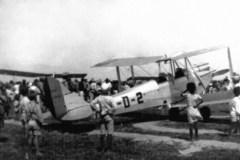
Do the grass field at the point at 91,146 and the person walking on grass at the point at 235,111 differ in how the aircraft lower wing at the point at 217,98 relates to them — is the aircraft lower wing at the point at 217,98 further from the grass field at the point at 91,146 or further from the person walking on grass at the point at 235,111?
the person walking on grass at the point at 235,111

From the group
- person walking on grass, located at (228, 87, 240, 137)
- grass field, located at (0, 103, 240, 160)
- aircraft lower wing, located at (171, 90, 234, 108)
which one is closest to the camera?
grass field, located at (0, 103, 240, 160)

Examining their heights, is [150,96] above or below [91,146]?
above

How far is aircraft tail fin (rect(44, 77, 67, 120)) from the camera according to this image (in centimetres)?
859

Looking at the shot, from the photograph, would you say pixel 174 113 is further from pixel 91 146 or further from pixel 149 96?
pixel 91 146

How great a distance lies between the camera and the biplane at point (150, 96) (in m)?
8.75

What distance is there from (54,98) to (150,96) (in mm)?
3457

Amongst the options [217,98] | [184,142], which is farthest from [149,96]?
[184,142]

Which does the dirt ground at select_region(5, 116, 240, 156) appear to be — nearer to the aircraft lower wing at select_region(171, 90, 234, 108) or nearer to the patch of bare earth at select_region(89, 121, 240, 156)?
the patch of bare earth at select_region(89, 121, 240, 156)

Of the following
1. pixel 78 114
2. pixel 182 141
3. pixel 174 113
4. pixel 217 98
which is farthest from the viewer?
pixel 174 113

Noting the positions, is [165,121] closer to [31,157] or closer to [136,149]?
[136,149]

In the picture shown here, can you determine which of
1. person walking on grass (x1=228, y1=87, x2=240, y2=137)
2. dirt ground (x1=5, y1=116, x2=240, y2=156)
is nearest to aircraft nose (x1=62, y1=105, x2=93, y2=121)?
dirt ground (x1=5, y1=116, x2=240, y2=156)

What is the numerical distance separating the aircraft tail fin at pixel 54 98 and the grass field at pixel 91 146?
26.6 inches

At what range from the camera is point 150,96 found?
10570mm

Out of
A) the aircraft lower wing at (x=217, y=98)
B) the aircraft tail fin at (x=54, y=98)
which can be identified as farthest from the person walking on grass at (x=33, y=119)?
the aircraft lower wing at (x=217, y=98)
